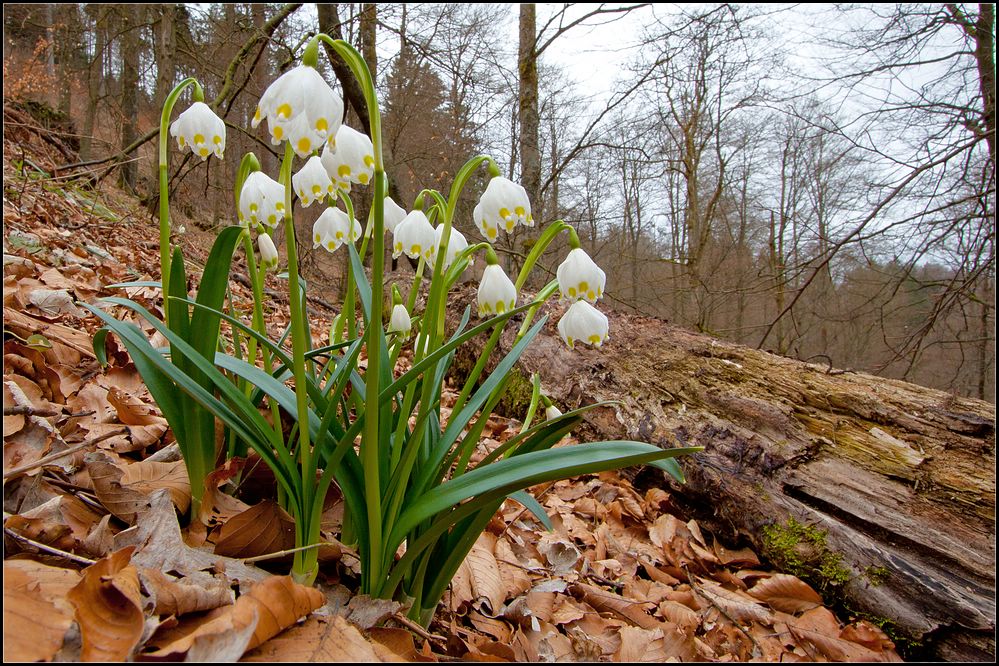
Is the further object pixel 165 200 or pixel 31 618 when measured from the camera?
pixel 165 200

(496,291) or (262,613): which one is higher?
(496,291)

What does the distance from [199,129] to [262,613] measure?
119cm

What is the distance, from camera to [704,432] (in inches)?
88.4

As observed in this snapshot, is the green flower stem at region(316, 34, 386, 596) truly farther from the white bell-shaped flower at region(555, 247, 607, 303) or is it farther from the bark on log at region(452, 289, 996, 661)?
the bark on log at region(452, 289, 996, 661)

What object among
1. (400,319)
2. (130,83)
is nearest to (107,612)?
(400,319)

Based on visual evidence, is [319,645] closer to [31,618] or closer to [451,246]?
[31,618]

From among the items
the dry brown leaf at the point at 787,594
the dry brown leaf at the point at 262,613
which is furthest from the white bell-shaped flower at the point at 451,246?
the dry brown leaf at the point at 787,594

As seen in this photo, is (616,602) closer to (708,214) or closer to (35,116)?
(708,214)

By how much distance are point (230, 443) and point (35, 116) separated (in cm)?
981

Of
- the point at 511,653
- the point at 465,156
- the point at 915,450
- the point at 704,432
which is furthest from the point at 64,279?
the point at 465,156

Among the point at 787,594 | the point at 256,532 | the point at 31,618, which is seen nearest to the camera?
the point at 31,618

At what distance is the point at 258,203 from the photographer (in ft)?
4.08

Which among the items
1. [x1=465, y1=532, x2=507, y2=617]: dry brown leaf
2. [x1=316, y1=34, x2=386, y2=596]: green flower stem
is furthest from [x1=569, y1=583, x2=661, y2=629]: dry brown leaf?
[x1=316, y1=34, x2=386, y2=596]: green flower stem

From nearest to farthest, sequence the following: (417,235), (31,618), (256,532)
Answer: (31,618), (256,532), (417,235)
